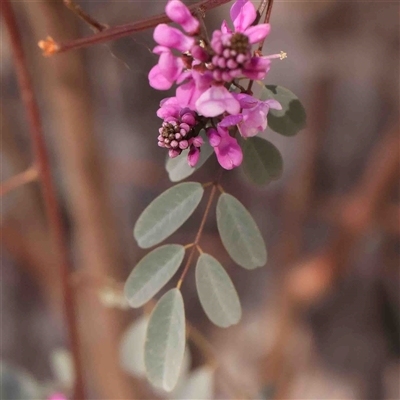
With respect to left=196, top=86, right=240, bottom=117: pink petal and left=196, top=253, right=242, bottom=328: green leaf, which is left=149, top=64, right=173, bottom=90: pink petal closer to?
left=196, top=86, right=240, bottom=117: pink petal

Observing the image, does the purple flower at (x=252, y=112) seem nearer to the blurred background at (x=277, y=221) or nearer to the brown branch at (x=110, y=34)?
the brown branch at (x=110, y=34)

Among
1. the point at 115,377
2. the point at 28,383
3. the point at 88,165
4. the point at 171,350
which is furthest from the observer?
the point at 115,377

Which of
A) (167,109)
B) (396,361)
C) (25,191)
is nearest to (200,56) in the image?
(167,109)

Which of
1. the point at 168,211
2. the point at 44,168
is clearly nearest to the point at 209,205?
the point at 168,211

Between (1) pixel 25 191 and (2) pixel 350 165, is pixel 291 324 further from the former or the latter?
(1) pixel 25 191

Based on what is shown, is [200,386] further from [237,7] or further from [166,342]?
[237,7]

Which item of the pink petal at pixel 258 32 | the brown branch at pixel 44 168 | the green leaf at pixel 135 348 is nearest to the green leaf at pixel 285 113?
the pink petal at pixel 258 32
